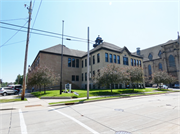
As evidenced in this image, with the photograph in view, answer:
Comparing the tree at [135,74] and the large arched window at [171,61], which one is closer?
the tree at [135,74]

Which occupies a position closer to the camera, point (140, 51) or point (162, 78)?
point (162, 78)

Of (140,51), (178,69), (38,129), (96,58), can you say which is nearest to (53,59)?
(96,58)

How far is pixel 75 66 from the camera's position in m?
36.4

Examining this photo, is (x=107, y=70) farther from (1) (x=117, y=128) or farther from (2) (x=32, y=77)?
(1) (x=117, y=128)

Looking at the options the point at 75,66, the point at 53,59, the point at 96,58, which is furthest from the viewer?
the point at 75,66

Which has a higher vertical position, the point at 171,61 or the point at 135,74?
the point at 171,61

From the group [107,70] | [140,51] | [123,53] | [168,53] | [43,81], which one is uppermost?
[140,51]

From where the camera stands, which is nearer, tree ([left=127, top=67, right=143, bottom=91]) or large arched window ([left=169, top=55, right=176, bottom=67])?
tree ([left=127, top=67, right=143, bottom=91])

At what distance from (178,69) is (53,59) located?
49.9 meters

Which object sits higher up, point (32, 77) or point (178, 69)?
point (178, 69)

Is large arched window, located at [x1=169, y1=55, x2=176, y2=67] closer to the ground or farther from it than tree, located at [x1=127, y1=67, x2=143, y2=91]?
farther from it

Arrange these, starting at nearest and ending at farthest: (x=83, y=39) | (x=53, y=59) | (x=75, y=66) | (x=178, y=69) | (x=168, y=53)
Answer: (x=83, y=39) → (x=53, y=59) → (x=75, y=66) → (x=178, y=69) → (x=168, y=53)

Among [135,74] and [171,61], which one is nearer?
[135,74]

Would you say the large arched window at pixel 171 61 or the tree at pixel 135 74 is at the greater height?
the large arched window at pixel 171 61
